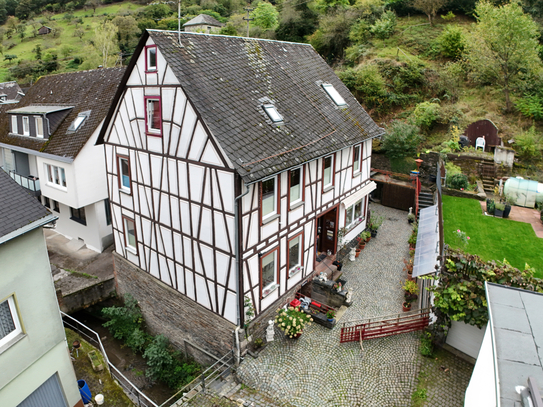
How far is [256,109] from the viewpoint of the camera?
1227cm

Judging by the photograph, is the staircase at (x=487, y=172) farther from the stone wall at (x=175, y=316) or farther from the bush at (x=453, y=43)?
the stone wall at (x=175, y=316)

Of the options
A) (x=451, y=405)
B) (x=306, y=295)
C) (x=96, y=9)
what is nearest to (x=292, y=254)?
(x=306, y=295)

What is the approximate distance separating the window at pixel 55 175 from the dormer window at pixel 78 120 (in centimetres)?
218

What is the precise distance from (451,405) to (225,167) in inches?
347

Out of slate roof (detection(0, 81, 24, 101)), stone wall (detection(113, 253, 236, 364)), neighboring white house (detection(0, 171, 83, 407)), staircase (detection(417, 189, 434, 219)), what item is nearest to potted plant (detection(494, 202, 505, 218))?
staircase (detection(417, 189, 434, 219))

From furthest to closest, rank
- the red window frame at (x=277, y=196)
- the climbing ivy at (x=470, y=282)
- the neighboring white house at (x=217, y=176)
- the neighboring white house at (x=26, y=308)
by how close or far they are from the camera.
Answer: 1. the red window frame at (x=277, y=196)
2. the neighboring white house at (x=217, y=176)
3. the climbing ivy at (x=470, y=282)
4. the neighboring white house at (x=26, y=308)

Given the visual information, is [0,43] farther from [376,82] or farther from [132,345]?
[132,345]

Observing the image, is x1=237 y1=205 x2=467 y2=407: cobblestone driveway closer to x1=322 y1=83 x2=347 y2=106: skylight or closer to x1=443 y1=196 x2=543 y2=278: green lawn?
x1=443 y1=196 x2=543 y2=278: green lawn

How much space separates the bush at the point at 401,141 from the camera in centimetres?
2445

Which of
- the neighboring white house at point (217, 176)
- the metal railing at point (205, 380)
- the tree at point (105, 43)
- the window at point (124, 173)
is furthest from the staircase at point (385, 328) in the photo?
the tree at point (105, 43)

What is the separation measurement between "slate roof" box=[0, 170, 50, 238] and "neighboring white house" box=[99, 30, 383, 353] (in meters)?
4.32

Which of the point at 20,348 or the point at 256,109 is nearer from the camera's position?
the point at 20,348

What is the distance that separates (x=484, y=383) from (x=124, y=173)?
13.0 m

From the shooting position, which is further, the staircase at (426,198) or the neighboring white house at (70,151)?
the staircase at (426,198)
